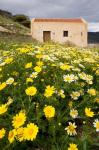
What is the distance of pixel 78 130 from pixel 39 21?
36.7 meters

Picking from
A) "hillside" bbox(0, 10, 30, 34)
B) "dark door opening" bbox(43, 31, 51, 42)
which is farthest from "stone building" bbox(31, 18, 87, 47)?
"hillside" bbox(0, 10, 30, 34)

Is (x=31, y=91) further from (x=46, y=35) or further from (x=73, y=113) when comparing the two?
(x=46, y=35)

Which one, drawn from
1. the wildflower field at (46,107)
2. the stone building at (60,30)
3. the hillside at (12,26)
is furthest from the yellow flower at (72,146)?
the stone building at (60,30)

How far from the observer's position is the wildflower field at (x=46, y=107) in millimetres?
2936

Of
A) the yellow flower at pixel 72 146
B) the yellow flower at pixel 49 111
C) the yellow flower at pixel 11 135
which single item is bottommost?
the yellow flower at pixel 72 146

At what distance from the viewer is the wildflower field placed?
9.63ft

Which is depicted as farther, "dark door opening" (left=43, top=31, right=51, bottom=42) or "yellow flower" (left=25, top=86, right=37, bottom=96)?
"dark door opening" (left=43, top=31, right=51, bottom=42)

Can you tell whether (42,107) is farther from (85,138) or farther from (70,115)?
(85,138)

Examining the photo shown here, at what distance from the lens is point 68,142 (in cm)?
295

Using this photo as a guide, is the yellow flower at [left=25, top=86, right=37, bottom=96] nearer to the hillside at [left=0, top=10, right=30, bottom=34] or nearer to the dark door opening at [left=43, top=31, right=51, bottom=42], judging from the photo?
the hillside at [left=0, top=10, right=30, bottom=34]

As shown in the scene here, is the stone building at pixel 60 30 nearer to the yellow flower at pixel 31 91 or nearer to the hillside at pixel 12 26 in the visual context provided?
the hillside at pixel 12 26

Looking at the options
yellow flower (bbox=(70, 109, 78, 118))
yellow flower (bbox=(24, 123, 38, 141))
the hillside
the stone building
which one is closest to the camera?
yellow flower (bbox=(24, 123, 38, 141))

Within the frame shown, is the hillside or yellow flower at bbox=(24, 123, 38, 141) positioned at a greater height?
yellow flower at bbox=(24, 123, 38, 141)

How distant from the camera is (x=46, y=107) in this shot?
3023 mm
